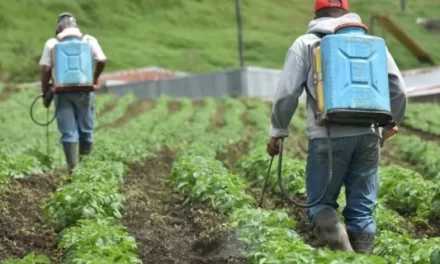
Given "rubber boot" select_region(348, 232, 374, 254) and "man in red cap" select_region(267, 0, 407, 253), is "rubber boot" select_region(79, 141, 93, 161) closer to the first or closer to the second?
"man in red cap" select_region(267, 0, 407, 253)

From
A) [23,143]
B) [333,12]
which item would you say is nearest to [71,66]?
[23,143]

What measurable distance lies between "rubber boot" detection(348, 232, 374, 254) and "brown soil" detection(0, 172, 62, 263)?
2143mm

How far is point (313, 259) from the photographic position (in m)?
5.30

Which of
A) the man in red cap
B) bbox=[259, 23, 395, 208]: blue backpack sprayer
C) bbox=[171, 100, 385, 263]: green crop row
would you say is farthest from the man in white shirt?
bbox=[259, 23, 395, 208]: blue backpack sprayer

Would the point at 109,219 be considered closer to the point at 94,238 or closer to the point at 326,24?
the point at 94,238

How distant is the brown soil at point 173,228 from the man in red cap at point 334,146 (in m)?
0.78

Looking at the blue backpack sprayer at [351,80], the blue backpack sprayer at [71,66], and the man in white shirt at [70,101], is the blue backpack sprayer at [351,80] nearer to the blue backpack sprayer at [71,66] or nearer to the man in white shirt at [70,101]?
the blue backpack sprayer at [71,66]

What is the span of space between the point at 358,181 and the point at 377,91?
0.73 m

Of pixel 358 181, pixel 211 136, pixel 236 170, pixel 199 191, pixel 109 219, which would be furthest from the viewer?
pixel 211 136

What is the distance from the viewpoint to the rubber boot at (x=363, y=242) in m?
6.51

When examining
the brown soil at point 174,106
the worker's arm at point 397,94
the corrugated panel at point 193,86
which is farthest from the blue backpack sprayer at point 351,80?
the corrugated panel at point 193,86

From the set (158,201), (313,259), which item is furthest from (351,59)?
(158,201)

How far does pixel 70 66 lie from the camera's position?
10992 millimetres

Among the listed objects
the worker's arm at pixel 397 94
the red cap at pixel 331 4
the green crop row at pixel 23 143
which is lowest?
the green crop row at pixel 23 143
